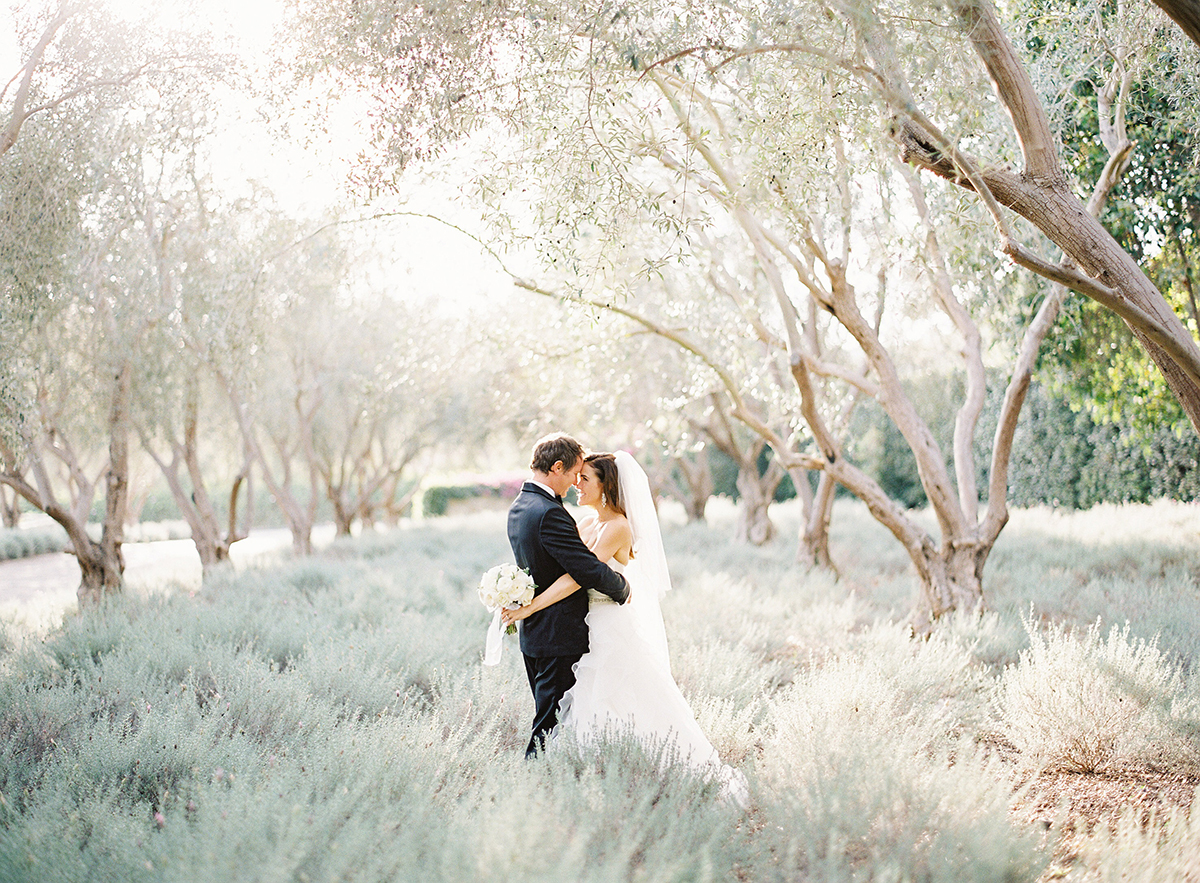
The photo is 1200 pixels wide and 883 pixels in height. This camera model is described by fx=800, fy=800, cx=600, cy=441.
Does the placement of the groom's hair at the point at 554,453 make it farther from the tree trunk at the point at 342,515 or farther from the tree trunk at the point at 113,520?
the tree trunk at the point at 342,515

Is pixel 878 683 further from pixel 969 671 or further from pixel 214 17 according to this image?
pixel 214 17

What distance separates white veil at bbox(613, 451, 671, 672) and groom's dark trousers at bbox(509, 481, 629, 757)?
0.42 metres

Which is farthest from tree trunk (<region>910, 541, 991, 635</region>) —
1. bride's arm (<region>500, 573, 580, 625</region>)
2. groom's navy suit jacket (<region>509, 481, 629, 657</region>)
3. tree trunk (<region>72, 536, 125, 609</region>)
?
tree trunk (<region>72, 536, 125, 609</region>)

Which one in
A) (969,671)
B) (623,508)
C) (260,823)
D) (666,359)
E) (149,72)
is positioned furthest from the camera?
(666,359)

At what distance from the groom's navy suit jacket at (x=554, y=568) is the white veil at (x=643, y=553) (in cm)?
40

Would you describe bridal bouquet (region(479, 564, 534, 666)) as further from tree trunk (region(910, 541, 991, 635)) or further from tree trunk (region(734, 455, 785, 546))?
tree trunk (region(734, 455, 785, 546))

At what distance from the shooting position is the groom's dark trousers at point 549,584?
3.99 meters

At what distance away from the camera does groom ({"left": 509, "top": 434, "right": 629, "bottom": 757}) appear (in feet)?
13.1

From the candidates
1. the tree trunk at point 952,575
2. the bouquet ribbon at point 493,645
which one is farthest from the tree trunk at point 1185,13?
the tree trunk at point 952,575

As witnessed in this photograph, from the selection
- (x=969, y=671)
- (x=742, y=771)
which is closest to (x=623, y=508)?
(x=742, y=771)

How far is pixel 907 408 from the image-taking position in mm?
7102

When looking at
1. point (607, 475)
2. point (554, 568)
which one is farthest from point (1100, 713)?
point (554, 568)

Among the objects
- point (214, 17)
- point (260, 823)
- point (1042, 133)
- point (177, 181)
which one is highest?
point (214, 17)

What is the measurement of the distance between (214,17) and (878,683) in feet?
25.6
